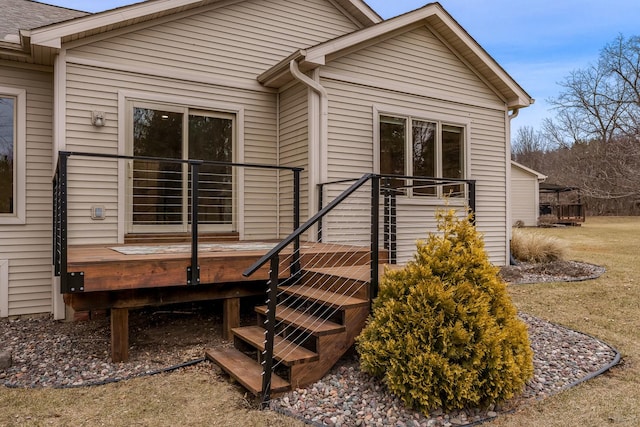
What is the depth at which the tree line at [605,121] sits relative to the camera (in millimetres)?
14953

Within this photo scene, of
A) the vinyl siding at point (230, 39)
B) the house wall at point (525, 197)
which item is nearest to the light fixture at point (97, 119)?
the vinyl siding at point (230, 39)

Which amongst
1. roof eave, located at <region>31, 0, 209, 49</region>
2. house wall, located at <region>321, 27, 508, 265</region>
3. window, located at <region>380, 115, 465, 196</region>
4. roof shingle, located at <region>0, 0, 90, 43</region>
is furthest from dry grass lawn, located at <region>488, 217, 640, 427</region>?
roof shingle, located at <region>0, 0, 90, 43</region>

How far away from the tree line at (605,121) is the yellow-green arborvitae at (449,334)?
13.3 meters

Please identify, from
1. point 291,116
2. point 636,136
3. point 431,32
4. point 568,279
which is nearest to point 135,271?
point 291,116

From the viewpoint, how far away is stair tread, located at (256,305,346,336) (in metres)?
3.51

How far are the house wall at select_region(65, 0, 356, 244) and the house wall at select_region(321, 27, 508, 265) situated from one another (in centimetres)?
82

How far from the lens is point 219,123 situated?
655 centimetres

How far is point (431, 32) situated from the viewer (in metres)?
7.28

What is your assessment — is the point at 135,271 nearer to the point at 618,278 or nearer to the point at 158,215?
the point at 158,215

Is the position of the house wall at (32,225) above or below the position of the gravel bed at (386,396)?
above

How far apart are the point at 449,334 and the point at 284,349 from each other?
1261 mm

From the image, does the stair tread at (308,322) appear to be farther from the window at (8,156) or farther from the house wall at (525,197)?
the house wall at (525,197)

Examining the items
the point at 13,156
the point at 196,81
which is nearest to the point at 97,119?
the point at 13,156

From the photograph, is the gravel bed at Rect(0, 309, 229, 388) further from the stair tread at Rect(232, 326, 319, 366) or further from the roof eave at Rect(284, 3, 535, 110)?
the roof eave at Rect(284, 3, 535, 110)
